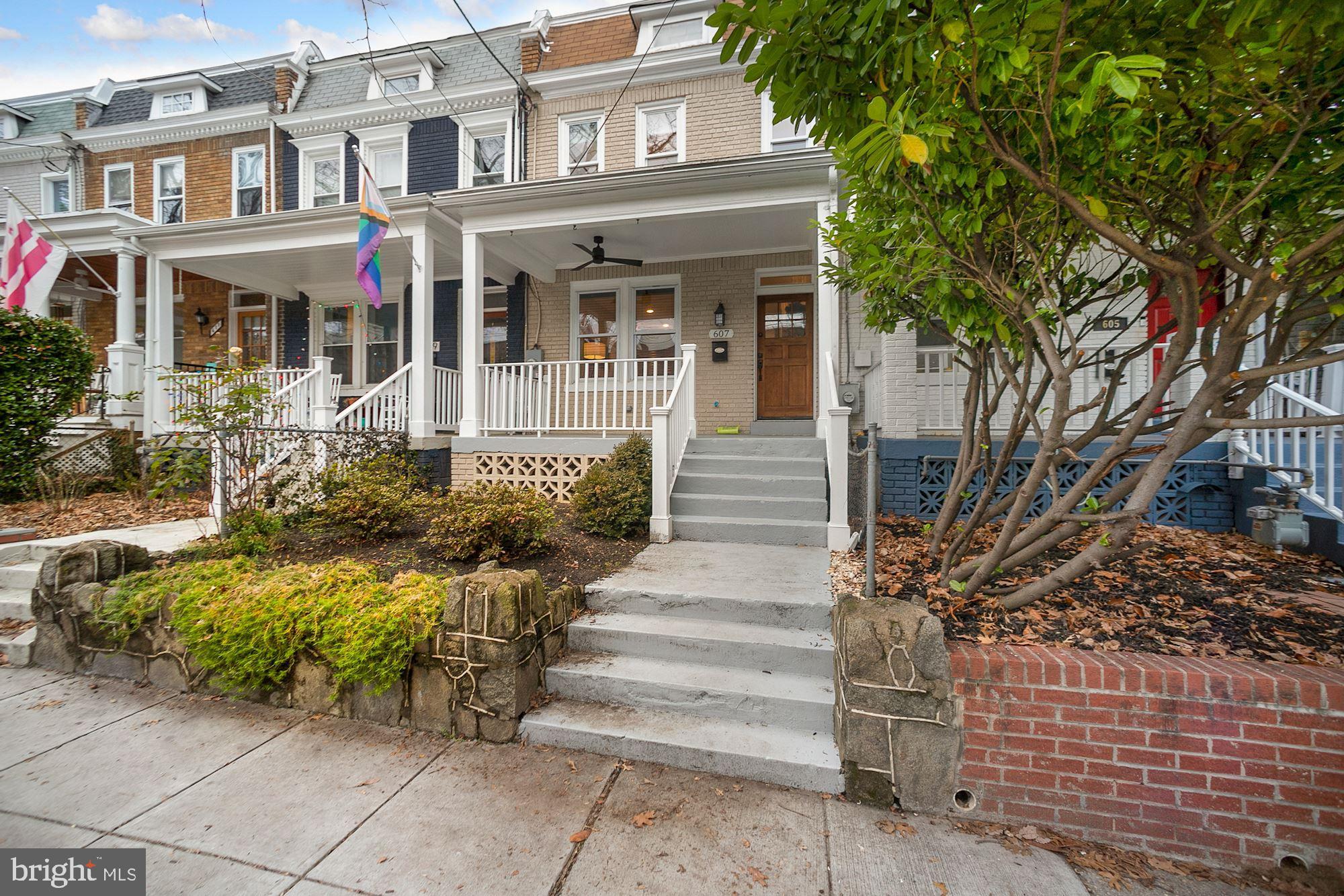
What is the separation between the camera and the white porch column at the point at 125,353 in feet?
27.8

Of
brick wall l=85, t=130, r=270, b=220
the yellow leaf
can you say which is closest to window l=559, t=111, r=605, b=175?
brick wall l=85, t=130, r=270, b=220

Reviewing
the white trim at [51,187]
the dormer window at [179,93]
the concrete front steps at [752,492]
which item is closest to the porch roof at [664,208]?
the concrete front steps at [752,492]

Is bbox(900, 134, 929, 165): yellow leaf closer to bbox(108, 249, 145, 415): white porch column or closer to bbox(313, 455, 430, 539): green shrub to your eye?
bbox(313, 455, 430, 539): green shrub

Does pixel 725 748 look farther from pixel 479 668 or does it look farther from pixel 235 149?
pixel 235 149

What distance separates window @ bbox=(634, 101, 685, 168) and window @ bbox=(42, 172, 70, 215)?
41.2ft

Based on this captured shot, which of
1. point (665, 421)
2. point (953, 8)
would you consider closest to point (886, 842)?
point (953, 8)

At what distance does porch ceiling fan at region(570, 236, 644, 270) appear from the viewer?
7.50m

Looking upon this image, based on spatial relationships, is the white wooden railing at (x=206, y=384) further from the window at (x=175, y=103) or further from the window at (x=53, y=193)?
the window at (x=53, y=193)

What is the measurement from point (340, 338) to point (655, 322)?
619cm

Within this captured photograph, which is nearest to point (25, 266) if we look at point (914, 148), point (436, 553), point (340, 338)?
point (340, 338)

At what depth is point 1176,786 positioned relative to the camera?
2100mm

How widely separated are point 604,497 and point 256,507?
3.03 meters

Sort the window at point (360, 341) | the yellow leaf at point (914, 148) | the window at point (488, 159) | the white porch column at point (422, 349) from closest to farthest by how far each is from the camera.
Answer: the yellow leaf at point (914, 148) → the white porch column at point (422, 349) → the window at point (488, 159) → the window at point (360, 341)

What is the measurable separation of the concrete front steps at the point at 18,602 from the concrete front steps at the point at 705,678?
146 inches
